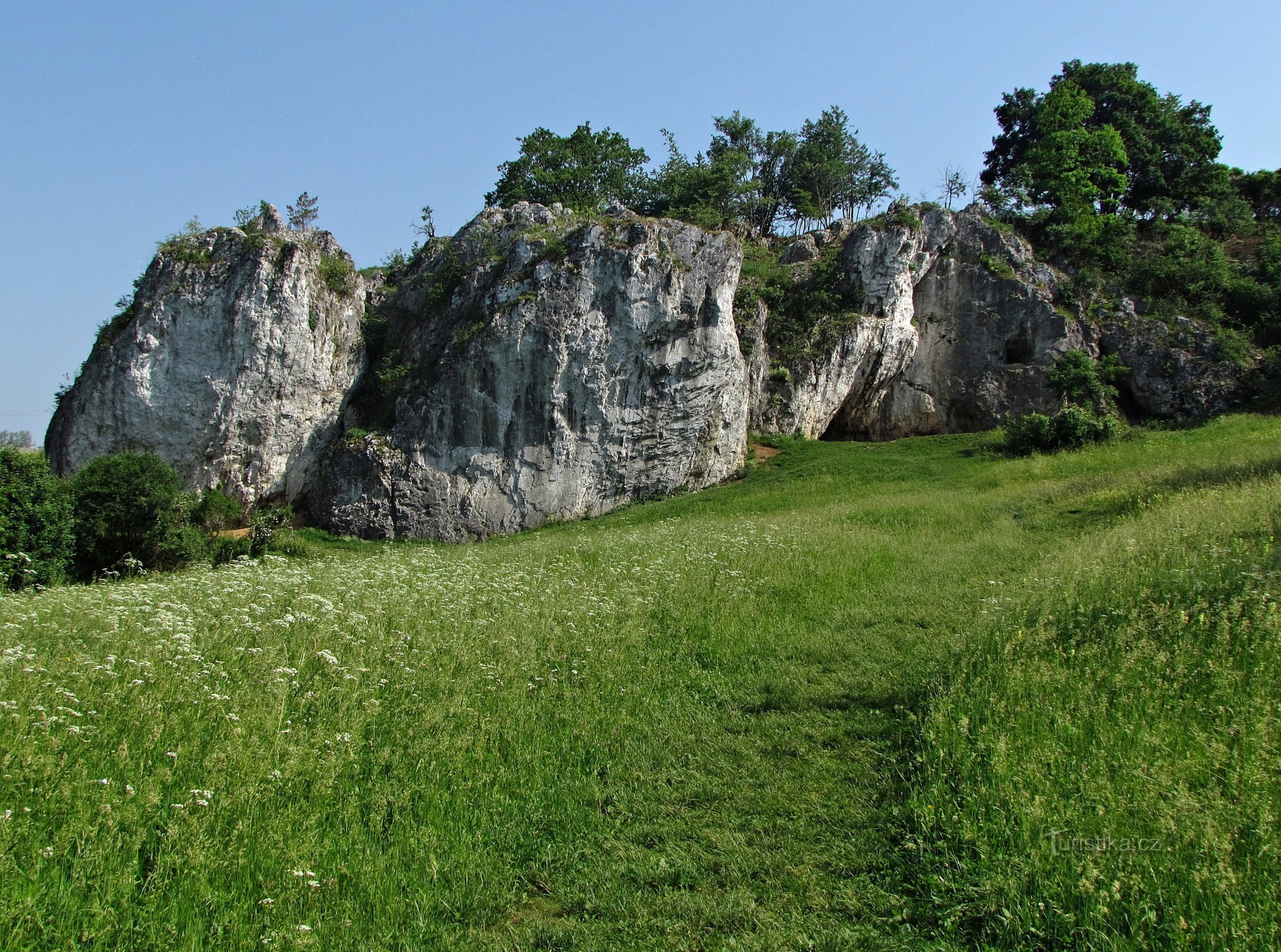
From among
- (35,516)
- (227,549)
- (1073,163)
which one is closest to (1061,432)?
(1073,163)

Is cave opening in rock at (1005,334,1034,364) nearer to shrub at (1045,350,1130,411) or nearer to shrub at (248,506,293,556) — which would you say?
shrub at (1045,350,1130,411)

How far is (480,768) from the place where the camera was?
597cm

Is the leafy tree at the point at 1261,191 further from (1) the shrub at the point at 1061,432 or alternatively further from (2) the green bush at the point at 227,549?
(2) the green bush at the point at 227,549

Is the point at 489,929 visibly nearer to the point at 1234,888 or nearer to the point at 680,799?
the point at 680,799

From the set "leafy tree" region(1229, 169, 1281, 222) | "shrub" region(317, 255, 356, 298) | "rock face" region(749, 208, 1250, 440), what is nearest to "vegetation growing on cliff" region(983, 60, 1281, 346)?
"leafy tree" region(1229, 169, 1281, 222)

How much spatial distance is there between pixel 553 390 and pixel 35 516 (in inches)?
746

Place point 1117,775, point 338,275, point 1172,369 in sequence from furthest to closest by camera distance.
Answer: point 1172,369 → point 338,275 → point 1117,775

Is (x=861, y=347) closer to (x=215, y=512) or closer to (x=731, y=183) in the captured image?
(x=731, y=183)

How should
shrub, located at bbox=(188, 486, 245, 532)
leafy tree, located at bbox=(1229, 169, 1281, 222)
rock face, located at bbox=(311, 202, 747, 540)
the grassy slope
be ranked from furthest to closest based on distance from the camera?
leafy tree, located at bbox=(1229, 169, 1281, 222) < rock face, located at bbox=(311, 202, 747, 540) < shrub, located at bbox=(188, 486, 245, 532) < the grassy slope

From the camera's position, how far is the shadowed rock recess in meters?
34.4

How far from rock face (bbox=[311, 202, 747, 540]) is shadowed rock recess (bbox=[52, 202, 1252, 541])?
0.30 feet

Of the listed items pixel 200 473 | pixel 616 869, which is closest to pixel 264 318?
pixel 200 473

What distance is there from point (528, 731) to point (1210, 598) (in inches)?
277

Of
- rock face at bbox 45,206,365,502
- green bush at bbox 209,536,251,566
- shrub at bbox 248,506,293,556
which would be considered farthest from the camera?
rock face at bbox 45,206,365,502
